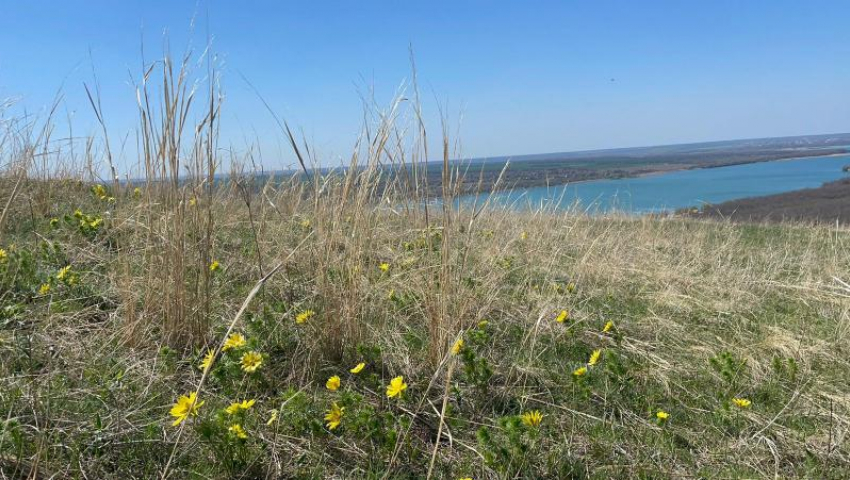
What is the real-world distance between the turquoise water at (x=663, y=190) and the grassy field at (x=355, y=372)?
65cm

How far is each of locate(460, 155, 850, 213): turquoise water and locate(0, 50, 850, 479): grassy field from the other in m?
0.65

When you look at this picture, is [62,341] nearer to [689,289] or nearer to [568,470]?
[568,470]

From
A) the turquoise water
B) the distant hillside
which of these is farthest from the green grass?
the distant hillside

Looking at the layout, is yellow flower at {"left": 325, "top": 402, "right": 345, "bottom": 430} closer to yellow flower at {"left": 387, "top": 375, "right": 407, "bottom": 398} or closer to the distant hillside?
yellow flower at {"left": 387, "top": 375, "right": 407, "bottom": 398}

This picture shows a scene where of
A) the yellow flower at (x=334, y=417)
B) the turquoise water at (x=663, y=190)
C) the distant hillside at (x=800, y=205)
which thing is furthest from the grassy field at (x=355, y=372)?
the distant hillside at (x=800, y=205)

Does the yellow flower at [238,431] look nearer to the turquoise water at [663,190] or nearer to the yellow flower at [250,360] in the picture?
the yellow flower at [250,360]

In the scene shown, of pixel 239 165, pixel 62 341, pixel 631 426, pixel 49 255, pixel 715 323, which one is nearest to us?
pixel 631 426

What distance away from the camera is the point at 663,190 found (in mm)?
27641

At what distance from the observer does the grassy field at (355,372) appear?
4.68 ft

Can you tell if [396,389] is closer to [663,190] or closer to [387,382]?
[387,382]

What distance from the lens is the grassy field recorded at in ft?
4.68

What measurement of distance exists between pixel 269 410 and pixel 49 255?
1860 millimetres

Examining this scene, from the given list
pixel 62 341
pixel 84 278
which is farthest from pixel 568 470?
pixel 84 278

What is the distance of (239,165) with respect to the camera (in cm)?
396
